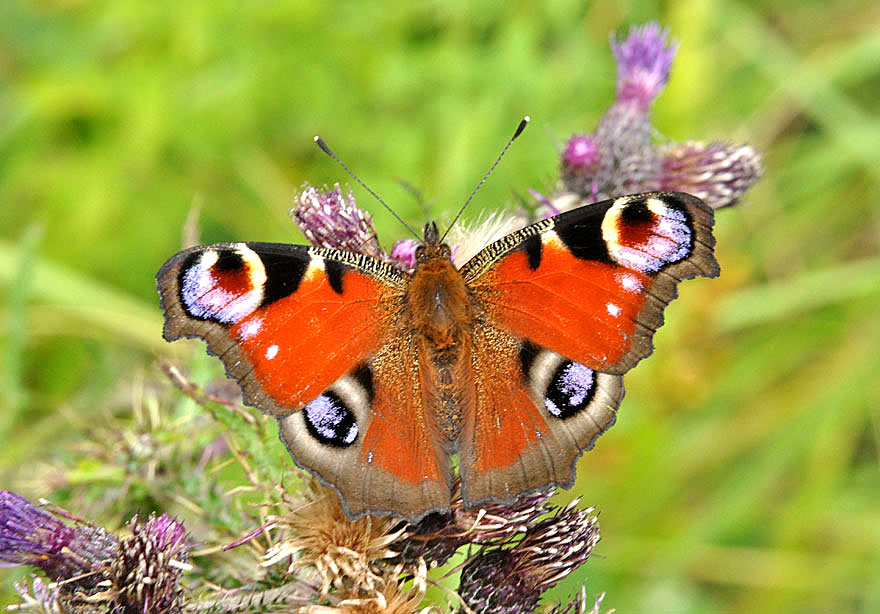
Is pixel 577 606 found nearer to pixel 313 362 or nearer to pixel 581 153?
pixel 313 362

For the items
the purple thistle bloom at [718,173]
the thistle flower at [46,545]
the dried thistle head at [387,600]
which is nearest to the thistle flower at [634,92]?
the purple thistle bloom at [718,173]

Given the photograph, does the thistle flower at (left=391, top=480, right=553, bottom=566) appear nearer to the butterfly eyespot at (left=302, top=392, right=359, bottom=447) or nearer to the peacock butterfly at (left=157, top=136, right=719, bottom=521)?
the peacock butterfly at (left=157, top=136, right=719, bottom=521)

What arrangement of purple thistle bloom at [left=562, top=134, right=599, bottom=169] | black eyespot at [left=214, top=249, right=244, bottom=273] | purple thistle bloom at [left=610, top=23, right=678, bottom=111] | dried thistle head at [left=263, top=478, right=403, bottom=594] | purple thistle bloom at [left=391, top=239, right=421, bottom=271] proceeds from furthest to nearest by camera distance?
1. purple thistle bloom at [left=610, top=23, right=678, bottom=111]
2. purple thistle bloom at [left=562, top=134, right=599, bottom=169]
3. purple thistle bloom at [left=391, top=239, right=421, bottom=271]
4. black eyespot at [left=214, top=249, right=244, bottom=273]
5. dried thistle head at [left=263, top=478, right=403, bottom=594]

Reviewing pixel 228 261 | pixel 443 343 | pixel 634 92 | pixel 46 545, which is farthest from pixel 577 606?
pixel 634 92

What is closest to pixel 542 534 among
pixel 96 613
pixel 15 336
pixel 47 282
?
pixel 96 613

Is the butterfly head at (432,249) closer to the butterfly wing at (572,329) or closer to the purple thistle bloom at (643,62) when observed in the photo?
the butterfly wing at (572,329)

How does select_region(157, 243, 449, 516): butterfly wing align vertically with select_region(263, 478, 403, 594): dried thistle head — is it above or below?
above

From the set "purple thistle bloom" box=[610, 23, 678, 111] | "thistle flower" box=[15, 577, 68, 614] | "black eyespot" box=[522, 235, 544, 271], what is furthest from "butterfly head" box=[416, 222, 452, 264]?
"thistle flower" box=[15, 577, 68, 614]

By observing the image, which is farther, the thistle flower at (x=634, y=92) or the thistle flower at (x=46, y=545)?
the thistle flower at (x=634, y=92)

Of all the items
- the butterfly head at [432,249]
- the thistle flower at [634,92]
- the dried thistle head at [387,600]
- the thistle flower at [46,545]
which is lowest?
the dried thistle head at [387,600]
